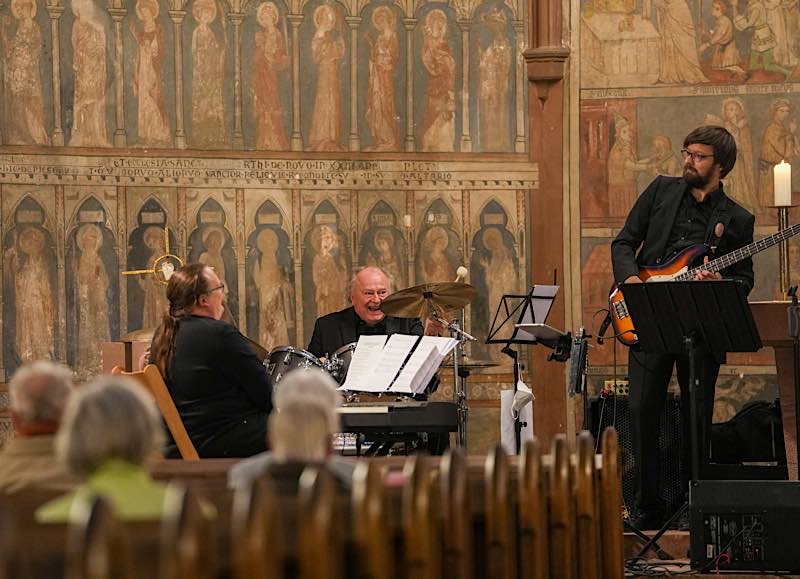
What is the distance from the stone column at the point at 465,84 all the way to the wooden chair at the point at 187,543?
766cm

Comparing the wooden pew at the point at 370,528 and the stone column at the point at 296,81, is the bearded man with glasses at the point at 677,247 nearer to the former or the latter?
the stone column at the point at 296,81

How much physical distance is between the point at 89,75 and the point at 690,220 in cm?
461

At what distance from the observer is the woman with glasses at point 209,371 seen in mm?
6258

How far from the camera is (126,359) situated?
26.0ft

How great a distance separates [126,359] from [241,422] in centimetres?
178

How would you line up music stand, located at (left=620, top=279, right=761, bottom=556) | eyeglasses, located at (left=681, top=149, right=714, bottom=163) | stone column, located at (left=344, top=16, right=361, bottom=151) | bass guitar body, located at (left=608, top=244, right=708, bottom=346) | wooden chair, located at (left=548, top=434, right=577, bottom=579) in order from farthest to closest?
stone column, located at (left=344, top=16, right=361, bottom=151), eyeglasses, located at (left=681, top=149, right=714, bottom=163), bass guitar body, located at (left=608, top=244, right=708, bottom=346), music stand, located at (left=620, top=279, right=761, bottom=556), wooden chair, located at (left=548, top=434, right=577, bottom=579)

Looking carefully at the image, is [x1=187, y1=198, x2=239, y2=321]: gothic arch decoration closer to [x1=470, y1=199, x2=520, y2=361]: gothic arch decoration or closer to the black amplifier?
[x1=470, y1=199, x2=520, y2=361]: gothic arch decoration

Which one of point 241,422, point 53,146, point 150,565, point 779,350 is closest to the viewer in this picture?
point 150,565

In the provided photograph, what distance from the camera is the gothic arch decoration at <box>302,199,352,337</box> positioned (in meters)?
9.83

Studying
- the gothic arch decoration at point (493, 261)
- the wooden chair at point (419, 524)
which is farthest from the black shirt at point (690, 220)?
the wooden chair at point (419, 524)

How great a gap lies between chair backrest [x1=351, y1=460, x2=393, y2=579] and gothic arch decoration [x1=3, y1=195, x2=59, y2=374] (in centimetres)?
697

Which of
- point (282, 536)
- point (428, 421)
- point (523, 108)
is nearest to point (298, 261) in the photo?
point (523, 108)

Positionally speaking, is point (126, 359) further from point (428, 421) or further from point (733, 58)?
point (733, 58)

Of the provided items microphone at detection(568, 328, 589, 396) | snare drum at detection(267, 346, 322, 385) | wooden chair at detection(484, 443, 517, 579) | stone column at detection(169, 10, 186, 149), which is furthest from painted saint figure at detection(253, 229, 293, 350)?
wooden chair at detection(484, 443, 517, 579)
